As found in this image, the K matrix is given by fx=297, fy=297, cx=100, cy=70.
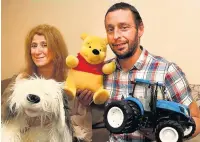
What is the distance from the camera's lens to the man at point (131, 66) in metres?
0.95

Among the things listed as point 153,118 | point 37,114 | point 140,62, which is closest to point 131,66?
point 140,62

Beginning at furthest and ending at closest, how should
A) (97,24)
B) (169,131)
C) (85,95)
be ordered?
1. (97,24)
2. (85,95)
3. (169,131)

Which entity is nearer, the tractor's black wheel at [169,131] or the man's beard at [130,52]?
the tractor's black wheel at [169,131]

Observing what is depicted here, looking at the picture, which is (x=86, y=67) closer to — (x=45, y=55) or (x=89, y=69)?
(x=89, y=69)

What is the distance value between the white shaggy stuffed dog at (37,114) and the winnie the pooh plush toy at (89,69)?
10 cm

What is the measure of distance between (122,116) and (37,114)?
235mm

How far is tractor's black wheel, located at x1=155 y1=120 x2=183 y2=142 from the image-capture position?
0.73m

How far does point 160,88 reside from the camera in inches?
33.9

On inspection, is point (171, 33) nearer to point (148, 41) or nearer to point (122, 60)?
point (148, 41)

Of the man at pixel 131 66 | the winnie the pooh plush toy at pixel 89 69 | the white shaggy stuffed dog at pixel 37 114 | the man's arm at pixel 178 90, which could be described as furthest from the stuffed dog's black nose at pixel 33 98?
the man's arm at pixel 178 90

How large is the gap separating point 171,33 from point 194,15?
0.37ft

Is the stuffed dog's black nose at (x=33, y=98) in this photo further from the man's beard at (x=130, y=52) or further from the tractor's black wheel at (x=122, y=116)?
the man's beard at (x=130, y=52)

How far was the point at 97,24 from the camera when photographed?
4.33ft

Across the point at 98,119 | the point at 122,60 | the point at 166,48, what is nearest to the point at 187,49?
the point at 166,48
